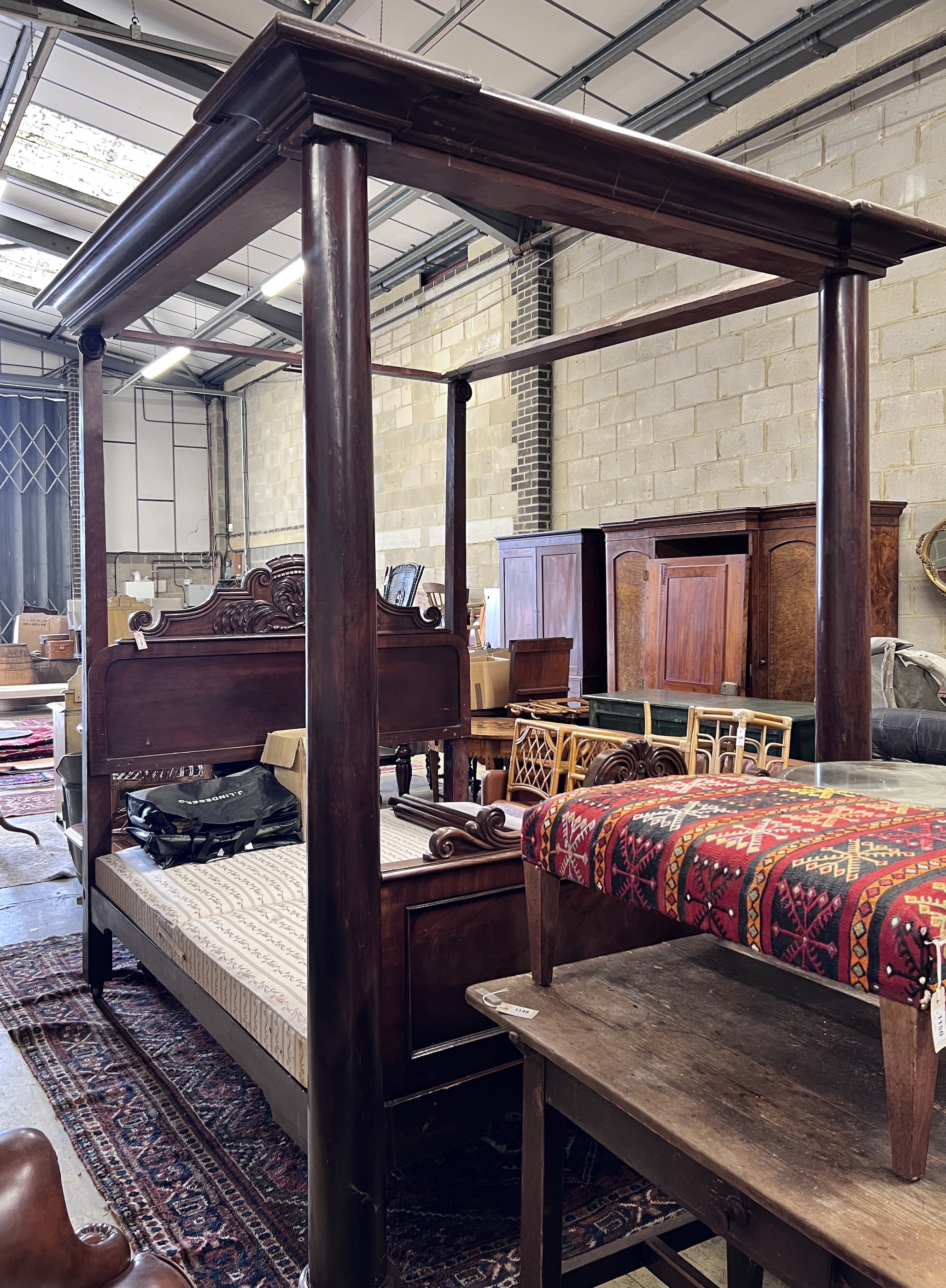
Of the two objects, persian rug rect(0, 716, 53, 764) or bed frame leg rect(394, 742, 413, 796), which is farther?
persian rug rect(0, 716, 53, 764)

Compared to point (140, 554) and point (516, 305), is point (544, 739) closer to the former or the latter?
point (516, 305)

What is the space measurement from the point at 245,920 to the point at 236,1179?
2.32 ft

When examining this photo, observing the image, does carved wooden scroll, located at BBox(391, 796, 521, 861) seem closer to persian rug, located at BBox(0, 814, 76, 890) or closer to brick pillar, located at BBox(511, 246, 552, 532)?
persian rug, located at BBox(0, 814, 76, 890)

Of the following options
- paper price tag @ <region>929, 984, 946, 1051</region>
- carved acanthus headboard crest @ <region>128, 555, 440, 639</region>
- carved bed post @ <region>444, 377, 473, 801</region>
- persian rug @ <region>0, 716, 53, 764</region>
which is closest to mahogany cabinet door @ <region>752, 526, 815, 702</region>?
carved bed post @ <region>444, 377, 473, 801</region>

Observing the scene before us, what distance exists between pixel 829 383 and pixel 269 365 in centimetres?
1267

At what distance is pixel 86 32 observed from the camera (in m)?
6.60

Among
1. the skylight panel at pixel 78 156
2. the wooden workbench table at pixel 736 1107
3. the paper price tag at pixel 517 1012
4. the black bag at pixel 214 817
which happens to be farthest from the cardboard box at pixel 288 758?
the skylight panel at pixel 78 156

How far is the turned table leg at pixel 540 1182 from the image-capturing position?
4.92 feet

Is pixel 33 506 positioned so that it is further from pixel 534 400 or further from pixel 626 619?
pixel 626 619

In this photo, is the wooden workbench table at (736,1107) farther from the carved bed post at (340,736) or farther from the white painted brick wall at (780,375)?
the white painted brick wall at (780,375)

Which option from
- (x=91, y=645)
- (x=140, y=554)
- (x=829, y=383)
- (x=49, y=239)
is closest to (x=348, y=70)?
(x=829, y=383)

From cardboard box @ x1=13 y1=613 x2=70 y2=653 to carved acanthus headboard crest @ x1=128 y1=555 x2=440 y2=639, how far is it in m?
9.98

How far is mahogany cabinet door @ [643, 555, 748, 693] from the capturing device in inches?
237

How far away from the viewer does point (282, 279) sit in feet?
27.4
